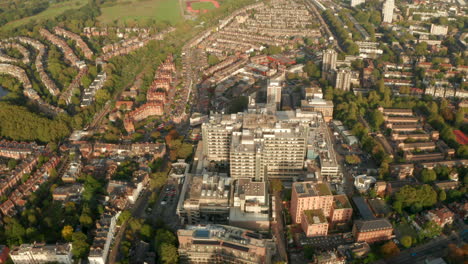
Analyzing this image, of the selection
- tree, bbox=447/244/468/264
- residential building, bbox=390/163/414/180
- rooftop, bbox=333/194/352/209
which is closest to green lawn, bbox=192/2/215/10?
residential building, bbox=390/163/414/180

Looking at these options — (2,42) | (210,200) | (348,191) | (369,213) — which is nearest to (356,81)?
(348,191)

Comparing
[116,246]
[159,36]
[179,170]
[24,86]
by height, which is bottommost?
[116,246]

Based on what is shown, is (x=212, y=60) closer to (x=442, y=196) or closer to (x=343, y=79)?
(x=343, y=79)

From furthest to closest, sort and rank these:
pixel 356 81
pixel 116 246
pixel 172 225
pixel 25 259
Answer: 1. pixel 356 81
2. pixel 172 225
3. pixel 116 246
4. pixel 25 259

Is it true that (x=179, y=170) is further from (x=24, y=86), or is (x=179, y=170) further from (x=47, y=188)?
(x=24, y=86)

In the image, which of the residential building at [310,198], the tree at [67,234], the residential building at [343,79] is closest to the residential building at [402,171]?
the residential building at [310,198]

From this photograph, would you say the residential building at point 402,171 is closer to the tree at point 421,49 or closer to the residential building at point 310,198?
the residential building at point 310,198

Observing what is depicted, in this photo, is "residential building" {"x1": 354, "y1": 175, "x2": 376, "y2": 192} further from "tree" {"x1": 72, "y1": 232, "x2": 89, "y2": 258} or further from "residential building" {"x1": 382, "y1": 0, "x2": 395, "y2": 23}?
"residential building" {"x1": 382, "y1": 0, "x2": 395, "y2": 23}
